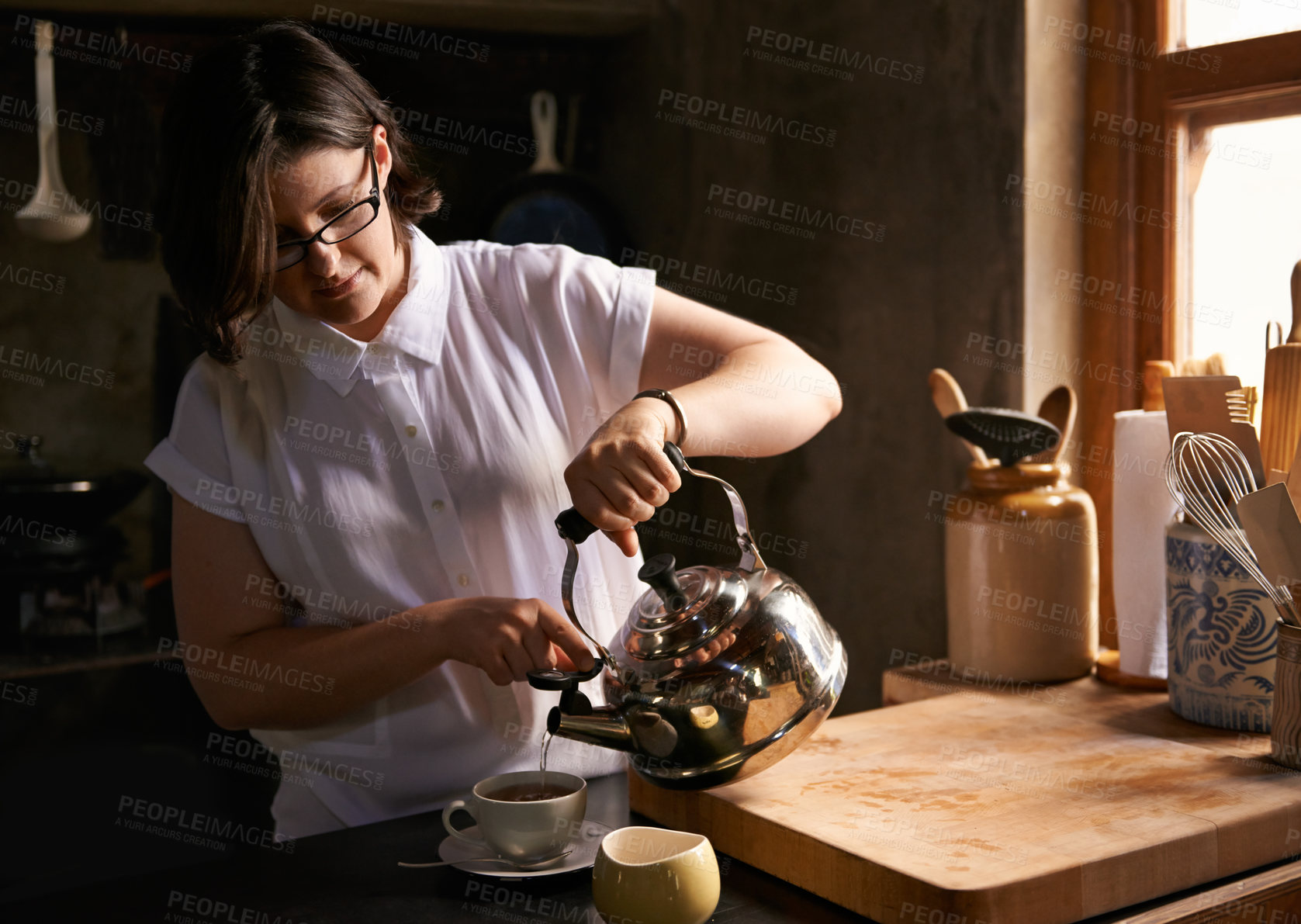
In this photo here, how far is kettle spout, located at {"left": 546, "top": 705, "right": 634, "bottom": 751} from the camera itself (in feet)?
3.45

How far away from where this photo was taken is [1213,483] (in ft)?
4.37

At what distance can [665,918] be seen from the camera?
0.89 metres

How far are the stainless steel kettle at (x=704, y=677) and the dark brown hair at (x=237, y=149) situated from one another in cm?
47

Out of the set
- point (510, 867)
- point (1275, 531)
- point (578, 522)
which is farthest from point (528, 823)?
Answer: point (1275, 531)

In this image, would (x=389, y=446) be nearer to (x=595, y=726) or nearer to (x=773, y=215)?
(x=595, y=726)

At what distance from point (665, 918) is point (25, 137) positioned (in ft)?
10.1

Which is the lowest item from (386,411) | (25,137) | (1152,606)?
(1152,606)

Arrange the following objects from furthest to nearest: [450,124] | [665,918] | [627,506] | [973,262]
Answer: [450,124] → [973,262] → [627,506] → [665,918]

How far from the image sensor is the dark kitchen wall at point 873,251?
1921 millimetres

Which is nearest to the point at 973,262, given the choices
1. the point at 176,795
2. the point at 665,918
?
the point at 665,918

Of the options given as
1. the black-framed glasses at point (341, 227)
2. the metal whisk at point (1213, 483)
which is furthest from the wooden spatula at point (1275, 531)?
the black-framed glasses at point (341, 227)

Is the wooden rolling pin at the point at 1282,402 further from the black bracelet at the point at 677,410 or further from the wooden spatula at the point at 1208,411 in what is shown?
the black bracelet at the point at 677,410

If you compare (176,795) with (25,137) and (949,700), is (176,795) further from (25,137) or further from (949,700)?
(949,700)

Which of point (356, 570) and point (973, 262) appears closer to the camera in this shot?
point (356, 570)
